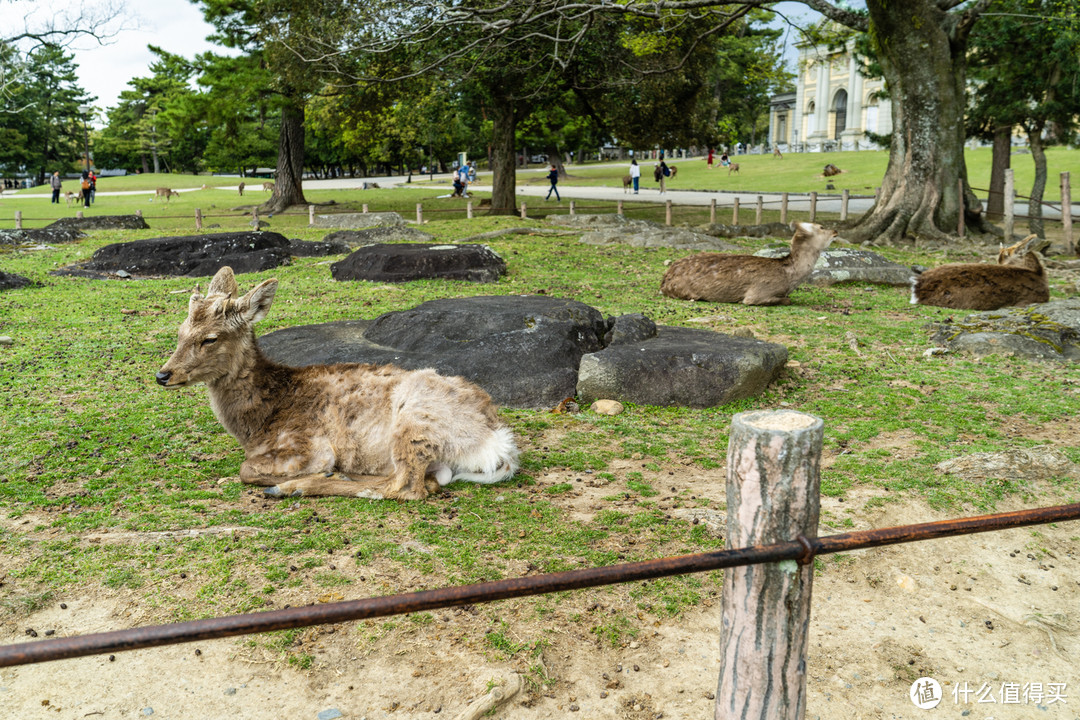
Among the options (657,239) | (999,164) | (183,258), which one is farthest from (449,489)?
(999,164)

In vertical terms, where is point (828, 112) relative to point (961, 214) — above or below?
above

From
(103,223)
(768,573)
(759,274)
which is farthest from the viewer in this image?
(103,223)

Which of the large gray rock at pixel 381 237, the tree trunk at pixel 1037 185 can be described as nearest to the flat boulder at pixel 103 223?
the large gray rock at pixel 381 237

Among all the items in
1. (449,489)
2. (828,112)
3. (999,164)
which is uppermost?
(828,112)

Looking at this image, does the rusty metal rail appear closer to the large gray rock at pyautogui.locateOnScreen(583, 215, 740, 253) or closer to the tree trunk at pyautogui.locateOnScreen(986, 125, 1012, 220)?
the large gray rock at pyautogui.locateOnScreen(583, 215, 740, 253)

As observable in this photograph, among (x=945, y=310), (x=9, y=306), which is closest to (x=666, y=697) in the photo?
(x=945, y=310)

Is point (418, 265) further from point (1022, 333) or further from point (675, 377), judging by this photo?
point (1022, 333)

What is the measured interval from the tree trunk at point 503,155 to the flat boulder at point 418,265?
13597mm

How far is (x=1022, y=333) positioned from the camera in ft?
29.8

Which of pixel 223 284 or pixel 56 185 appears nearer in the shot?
pixel 223 284

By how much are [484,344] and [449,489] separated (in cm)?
236

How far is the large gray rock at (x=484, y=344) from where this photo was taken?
23.7ft

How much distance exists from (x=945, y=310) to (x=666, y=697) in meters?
9.78

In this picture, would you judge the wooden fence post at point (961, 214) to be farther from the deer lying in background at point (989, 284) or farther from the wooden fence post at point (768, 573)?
the wooden fence post at point (768, 573)
